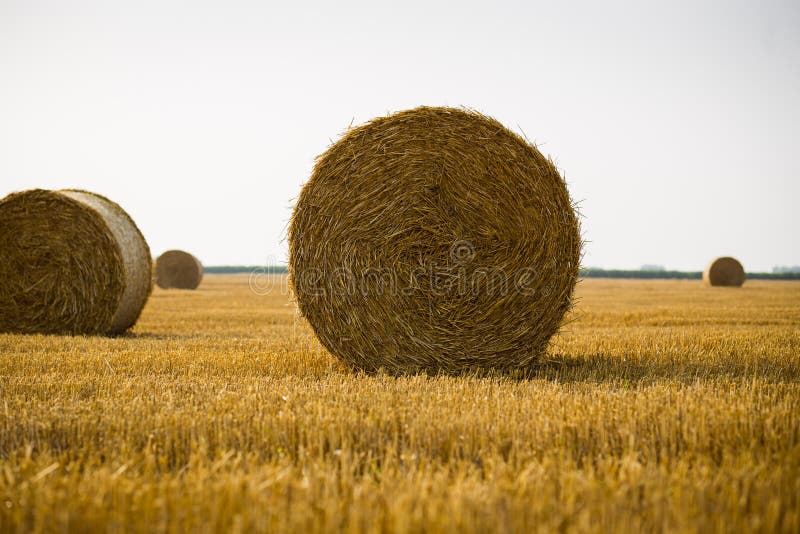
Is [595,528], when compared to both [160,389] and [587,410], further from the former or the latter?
[160,389]

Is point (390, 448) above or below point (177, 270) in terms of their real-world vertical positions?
below

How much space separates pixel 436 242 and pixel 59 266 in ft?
20.1

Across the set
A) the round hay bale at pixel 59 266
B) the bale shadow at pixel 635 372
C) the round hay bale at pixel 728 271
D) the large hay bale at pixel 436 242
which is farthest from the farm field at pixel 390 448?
the round hay bale at pixel 728 271

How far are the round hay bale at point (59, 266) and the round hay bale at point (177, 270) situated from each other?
16.1 metres

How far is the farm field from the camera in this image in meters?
2.37

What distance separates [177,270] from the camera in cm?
2525

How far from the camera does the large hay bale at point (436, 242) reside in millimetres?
6043

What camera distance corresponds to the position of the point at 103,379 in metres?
5.17

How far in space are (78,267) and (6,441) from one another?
6307 millimetres

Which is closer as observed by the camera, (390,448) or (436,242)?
(390,448)

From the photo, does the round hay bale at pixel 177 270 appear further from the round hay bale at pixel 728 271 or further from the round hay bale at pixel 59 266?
the round hay bale at pixel 728 271

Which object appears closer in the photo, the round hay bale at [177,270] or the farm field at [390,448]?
the farm field at [390,448]

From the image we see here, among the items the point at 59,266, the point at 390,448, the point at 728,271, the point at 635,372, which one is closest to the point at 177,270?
the point at 59,266

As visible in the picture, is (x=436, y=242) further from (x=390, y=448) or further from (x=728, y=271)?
(x=728, y=271)
